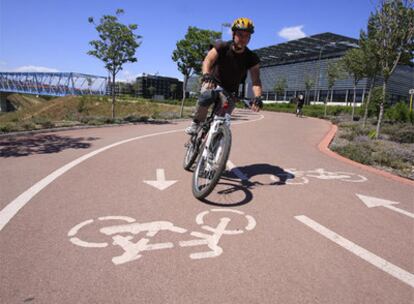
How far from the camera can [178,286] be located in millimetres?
2119

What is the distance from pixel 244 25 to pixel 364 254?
3.19 m

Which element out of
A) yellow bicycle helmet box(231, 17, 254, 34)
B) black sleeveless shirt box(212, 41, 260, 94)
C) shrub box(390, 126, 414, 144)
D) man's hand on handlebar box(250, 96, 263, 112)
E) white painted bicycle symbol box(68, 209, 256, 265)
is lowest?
white painted bicycle symbol box(68, 209, 256, 265)

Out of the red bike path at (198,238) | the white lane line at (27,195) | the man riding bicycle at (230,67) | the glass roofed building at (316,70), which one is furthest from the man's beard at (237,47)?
the glass roofed building at (316,70)

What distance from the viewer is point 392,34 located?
11430 mm

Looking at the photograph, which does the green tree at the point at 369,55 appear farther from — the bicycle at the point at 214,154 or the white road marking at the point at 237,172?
the bicycle at the point at 214,154

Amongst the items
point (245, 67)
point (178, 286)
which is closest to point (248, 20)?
point (245, 67)

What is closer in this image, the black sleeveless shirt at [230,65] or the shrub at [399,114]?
the black sleeveless shirt at [230,65]

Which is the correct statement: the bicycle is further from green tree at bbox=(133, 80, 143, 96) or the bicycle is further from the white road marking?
green tree at bbox=(133, 80, 143, 96)

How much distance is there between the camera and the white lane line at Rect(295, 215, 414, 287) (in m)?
2.40

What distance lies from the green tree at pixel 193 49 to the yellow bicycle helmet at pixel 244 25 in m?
16.6

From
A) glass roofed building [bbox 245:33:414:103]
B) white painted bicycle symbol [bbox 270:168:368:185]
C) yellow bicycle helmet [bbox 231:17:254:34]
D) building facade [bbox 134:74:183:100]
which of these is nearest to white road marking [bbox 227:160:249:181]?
white painted bicycle symbol [bbox 270:168:368:185]

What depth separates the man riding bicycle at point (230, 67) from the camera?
13.7 feet

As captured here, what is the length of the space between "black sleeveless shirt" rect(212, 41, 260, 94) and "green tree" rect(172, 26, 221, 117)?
1626cm

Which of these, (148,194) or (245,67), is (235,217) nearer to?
(148,194)
